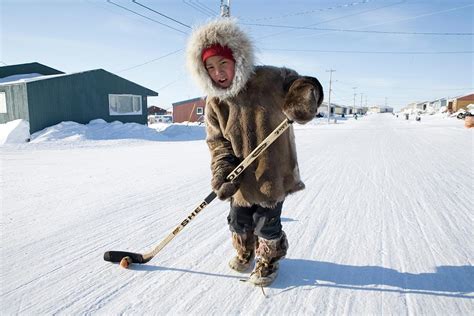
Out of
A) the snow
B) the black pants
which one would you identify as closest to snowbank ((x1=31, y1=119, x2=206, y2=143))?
the snow

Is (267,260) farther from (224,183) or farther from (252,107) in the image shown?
(252,107)

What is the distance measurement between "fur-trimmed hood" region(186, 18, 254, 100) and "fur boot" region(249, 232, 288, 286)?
1.14m

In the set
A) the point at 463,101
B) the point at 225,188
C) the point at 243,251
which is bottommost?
the point at 243,251

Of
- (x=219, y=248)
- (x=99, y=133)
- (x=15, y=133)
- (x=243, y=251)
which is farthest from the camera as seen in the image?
(x=99, y=133)

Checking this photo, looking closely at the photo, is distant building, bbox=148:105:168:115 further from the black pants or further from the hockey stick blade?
the black pants

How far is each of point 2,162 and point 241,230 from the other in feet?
24.8

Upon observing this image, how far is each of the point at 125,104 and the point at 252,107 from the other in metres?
18.1

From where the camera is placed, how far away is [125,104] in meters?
18.7

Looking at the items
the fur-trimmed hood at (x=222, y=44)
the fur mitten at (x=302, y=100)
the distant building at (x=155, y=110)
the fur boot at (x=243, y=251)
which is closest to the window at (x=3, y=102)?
the fur-trimmed hood at (x=222, y=44)

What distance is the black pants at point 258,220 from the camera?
2.26 m

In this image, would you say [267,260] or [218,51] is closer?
[218,51]

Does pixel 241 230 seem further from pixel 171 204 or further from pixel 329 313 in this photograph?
pixel 171 204

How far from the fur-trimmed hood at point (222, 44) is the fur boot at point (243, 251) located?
1114 mm

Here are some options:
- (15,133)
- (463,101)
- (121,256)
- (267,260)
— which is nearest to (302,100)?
(267,260)
